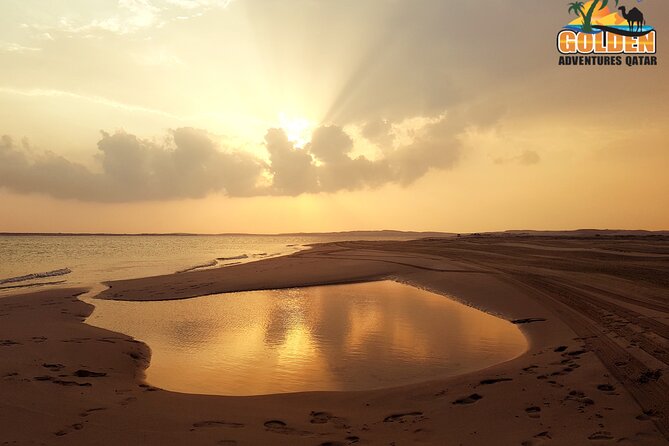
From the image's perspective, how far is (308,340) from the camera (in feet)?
39.8

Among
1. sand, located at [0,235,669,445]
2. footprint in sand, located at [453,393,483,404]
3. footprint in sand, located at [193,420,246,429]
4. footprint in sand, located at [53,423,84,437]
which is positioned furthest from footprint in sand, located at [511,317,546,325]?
footprint in sand, located at [53,423,84,437]

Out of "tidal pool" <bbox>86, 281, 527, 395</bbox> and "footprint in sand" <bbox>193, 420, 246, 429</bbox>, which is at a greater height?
"footprint in sand" <bbox>193, 420, 246, 429</bbox>

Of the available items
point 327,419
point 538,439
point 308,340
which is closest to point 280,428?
point 327,419

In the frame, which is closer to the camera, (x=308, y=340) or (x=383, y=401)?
(x=383, y=401)

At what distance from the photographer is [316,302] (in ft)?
61.8

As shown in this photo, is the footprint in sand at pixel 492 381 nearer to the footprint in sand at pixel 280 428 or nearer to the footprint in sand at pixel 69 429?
the footprint in sand at pixel 280 428

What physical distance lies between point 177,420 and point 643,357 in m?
9.12

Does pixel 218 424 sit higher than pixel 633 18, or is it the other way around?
pixel 633 18

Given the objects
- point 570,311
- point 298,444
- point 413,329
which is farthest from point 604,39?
point 298,444

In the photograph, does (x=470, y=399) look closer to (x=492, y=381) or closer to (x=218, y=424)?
(x=492, y=381)

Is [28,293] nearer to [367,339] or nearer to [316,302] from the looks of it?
[316,302]

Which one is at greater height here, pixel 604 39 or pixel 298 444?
pixel 604 39

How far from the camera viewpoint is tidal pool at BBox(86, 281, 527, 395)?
349 inches

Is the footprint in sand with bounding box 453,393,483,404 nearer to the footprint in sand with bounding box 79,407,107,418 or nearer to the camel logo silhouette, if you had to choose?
the footprint in sand with bounding box 79,407,107,418
